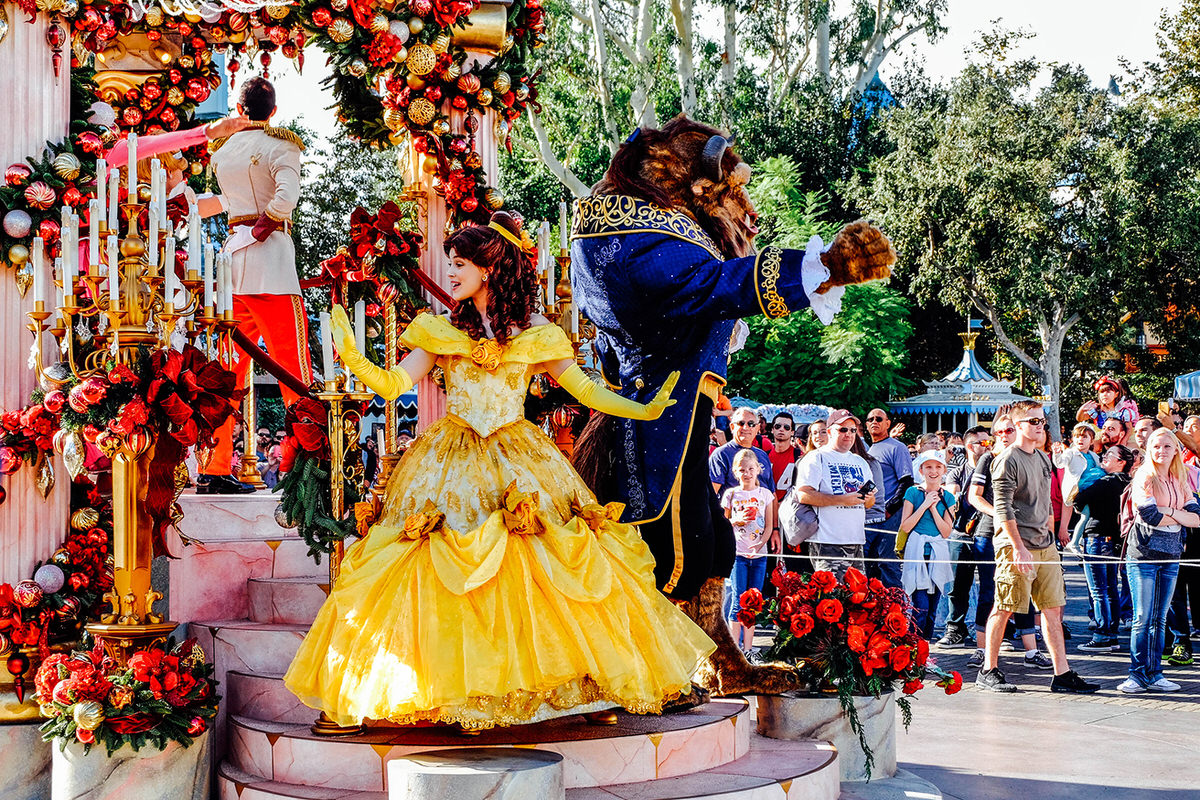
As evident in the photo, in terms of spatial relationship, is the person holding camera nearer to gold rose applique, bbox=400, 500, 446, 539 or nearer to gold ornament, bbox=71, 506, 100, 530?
gold rose applique, bbox=400, 500, 446, 539

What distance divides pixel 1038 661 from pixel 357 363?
632 cm

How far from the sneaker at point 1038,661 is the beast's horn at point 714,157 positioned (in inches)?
208

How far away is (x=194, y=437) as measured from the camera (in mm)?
4320

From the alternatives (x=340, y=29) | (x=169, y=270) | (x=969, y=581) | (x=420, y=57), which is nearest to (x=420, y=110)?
(x=420, y=57)

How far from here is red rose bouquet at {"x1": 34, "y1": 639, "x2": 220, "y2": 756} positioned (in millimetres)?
4105

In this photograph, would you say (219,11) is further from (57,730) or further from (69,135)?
(57,730)

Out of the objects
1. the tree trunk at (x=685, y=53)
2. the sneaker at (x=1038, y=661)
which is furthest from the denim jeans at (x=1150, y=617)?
the tree trunk at (x=685, y=53)

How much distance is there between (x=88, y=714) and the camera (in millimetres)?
4078

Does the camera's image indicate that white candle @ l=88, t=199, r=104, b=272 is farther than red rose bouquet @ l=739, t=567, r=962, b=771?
No

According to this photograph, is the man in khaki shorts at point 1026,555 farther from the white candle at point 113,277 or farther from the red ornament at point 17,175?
the red ornament at point 17,175

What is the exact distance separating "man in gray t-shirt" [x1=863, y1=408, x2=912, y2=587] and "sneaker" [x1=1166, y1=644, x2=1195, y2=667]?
6.51 ft

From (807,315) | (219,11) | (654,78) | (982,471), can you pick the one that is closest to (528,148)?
(654,78)

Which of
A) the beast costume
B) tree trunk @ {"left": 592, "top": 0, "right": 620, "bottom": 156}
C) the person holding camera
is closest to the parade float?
the beast costume

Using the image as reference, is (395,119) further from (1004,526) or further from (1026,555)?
(1026,555)
